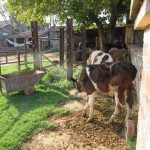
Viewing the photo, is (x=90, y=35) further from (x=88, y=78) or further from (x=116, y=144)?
(x=116, y=144)

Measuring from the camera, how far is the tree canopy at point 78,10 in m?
11.5

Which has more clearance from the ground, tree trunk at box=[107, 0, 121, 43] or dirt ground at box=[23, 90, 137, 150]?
tree trunk at box=[107, 0, 121, 43]

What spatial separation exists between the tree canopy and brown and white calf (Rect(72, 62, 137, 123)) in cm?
693

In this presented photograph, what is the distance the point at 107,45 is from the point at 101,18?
265 cm

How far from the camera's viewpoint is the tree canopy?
37.8ft

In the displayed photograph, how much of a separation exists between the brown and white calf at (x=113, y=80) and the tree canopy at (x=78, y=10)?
22.8 feet

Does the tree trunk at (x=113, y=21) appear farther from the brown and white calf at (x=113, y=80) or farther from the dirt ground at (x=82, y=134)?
the dirt ground at (x=82, y=134)

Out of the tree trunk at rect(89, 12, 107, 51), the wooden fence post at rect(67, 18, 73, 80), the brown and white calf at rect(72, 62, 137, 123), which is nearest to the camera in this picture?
the brown and white calf at rect(72, 62, 137, 123)

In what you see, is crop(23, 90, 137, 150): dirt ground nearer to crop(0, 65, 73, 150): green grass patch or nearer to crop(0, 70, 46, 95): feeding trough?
crop(0, 65, 73, 150): green grass patch

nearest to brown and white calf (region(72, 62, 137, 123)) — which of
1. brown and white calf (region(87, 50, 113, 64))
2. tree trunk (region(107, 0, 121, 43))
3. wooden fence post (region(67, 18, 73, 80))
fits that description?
brown and white calf (region(87, 50, 113, 64))

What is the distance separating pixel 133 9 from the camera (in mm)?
1782

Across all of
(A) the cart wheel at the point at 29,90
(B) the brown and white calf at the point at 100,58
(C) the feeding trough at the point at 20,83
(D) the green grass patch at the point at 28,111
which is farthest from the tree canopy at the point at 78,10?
(A) the cart wheel at the point at 29,90

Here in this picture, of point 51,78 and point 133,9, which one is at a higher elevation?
point 133,9

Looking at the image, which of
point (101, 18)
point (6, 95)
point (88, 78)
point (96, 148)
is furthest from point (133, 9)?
point (101, 18)
